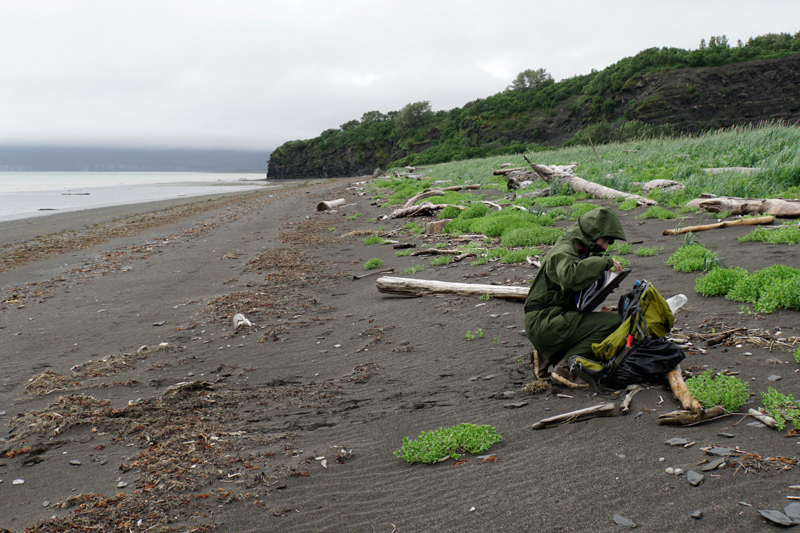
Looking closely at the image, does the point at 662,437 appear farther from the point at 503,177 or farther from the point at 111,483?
the point at 503,177

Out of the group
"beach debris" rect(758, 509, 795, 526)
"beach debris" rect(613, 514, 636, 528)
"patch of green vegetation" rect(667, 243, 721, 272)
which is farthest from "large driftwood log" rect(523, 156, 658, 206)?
"beach debris" rect(613, 514, 636, 528)

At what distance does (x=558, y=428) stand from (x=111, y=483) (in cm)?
383

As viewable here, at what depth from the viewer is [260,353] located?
24.0 feet

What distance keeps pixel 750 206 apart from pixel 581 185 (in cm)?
723

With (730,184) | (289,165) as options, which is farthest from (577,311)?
(289,165)

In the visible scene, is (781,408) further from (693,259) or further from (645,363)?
(693,259)

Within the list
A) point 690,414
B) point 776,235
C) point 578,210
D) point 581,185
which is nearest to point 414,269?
point 578,210

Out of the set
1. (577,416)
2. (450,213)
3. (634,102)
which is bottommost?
(577,416)

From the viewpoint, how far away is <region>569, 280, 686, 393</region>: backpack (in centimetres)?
456

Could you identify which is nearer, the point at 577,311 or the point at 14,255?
the point at 577,311

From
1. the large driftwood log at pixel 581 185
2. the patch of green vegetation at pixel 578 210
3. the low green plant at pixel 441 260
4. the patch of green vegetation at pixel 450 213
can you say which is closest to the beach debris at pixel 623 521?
the low green plant at pixel 441 260

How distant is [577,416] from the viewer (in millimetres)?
4402

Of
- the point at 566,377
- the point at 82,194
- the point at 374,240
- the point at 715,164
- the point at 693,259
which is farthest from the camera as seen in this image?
the point at 82,194

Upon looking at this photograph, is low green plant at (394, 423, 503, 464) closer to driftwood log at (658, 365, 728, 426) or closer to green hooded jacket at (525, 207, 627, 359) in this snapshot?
green hooded jacket at (525, 207, 627, 359)
